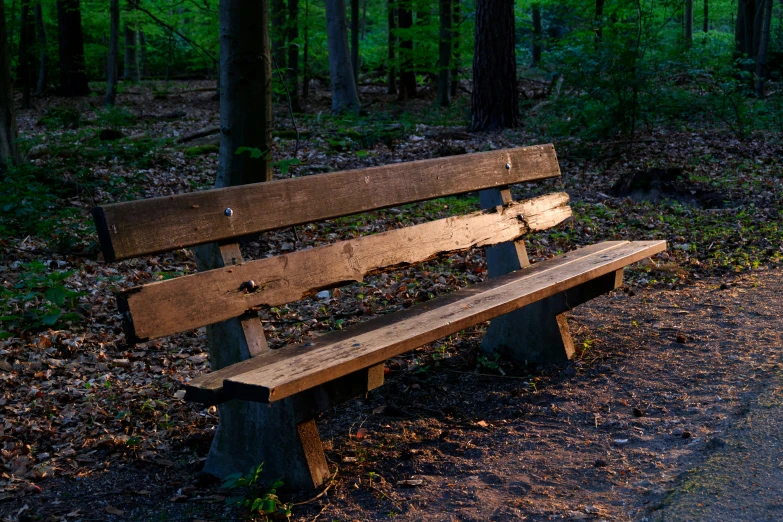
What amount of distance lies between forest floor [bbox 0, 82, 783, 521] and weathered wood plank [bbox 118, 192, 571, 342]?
2.42 ft

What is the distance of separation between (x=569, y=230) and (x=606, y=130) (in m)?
3.88

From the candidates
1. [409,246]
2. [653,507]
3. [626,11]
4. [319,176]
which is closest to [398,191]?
[409,246]

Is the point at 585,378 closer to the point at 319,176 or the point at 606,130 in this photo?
the point at 319,176

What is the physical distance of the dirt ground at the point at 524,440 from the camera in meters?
2.77

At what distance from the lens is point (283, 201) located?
10.5 ft

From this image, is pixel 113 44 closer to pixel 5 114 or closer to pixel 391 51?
pixel 5 114

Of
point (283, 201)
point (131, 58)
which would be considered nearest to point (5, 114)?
point (283, 201)

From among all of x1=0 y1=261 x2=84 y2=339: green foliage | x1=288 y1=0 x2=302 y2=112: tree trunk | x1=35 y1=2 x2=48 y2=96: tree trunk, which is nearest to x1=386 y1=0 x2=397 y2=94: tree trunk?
x1=288 y1=0 x2=302 y2=112: tree trunk

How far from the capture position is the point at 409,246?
3.70 metres

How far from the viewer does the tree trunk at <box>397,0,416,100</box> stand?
17.7 meters

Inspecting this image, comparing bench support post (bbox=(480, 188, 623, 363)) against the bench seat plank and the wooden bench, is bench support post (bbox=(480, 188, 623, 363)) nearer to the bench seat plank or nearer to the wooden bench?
the wooden bench

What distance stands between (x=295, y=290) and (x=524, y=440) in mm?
1216

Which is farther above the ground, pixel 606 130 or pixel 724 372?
pixel 606 130

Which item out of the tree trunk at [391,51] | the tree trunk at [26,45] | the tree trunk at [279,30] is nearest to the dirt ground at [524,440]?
the tree trunk at [279,30]
